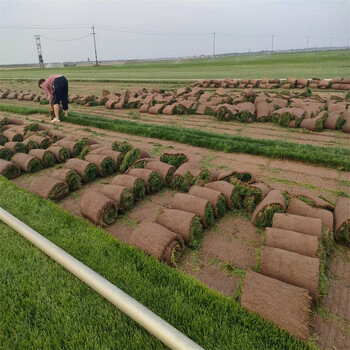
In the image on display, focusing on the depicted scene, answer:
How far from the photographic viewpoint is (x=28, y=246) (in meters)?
3.94

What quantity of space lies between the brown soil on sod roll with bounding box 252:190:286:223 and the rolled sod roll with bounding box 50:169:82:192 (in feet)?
12.0

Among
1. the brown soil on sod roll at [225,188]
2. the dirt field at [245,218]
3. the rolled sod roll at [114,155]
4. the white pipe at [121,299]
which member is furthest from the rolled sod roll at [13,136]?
the brown soil on sod roll at [225,188]

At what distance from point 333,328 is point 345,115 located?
801 cm

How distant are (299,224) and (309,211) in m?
0.55

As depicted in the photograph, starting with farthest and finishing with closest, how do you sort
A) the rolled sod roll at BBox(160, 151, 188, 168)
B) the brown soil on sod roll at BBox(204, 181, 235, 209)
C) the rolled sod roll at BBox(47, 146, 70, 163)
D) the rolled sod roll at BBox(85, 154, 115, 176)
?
the rolled sod roll at BBox(47, 146, 70, 163)
the rolled sod roll at BBox(160, 151, 188, 168)
the rolled sod roll at BBox(85, 154, 115, 176)
the brown soil on sod roll at BBox(204, 181, 235, 209)

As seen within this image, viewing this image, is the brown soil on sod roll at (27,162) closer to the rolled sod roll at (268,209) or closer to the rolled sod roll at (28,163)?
the rolled sod roll at (28,163)

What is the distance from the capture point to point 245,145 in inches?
301

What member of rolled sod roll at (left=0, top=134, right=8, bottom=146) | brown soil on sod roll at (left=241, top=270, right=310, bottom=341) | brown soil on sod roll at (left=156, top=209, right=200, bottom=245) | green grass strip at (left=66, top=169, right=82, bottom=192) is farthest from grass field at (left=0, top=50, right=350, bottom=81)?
brown soil on sod roll at (left=241, top=270, right=310, bottom=341)

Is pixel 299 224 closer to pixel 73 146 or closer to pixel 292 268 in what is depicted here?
pixel 292 268

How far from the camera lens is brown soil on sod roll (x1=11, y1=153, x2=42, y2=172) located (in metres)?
6.89

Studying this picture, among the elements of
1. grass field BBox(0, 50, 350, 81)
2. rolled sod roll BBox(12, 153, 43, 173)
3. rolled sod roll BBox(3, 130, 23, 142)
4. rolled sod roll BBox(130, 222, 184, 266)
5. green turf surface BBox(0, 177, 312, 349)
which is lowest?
green turf surface BBox(0, 177, 312, 349)

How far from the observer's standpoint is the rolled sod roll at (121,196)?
498cm

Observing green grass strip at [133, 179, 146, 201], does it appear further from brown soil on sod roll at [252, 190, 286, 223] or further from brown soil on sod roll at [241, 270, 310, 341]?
brown soil on sod roll at [241, 270, 310, 341]

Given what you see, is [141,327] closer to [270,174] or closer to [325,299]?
[325,299]
